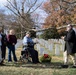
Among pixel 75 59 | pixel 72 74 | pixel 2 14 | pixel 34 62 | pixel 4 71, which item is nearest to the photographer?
pixel 72 74

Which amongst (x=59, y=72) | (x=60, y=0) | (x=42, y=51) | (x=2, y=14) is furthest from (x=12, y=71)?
(x=2, y=14)

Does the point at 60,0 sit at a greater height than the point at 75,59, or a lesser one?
greater

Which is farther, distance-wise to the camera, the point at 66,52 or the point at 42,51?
the point at 42,51

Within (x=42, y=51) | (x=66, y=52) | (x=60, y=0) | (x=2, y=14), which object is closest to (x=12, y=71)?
(x=66, y=52)

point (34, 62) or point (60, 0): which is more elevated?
point (60, 0)

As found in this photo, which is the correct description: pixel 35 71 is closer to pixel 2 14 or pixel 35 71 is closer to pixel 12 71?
pixel 12 71

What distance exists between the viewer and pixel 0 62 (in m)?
13.1

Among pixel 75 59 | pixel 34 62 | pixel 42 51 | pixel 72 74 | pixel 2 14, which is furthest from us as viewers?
pixel 2 14

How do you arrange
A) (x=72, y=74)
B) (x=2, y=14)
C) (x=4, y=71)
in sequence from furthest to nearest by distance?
(x=2, y=14), (x=4, y=71), (x=72, y=74)

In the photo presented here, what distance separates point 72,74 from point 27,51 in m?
4.17

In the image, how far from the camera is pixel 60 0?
46.7 feet

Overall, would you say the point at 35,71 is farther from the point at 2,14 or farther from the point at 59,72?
the point at 2,14

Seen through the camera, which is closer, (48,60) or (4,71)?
(4,71)

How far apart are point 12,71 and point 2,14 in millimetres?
53102
